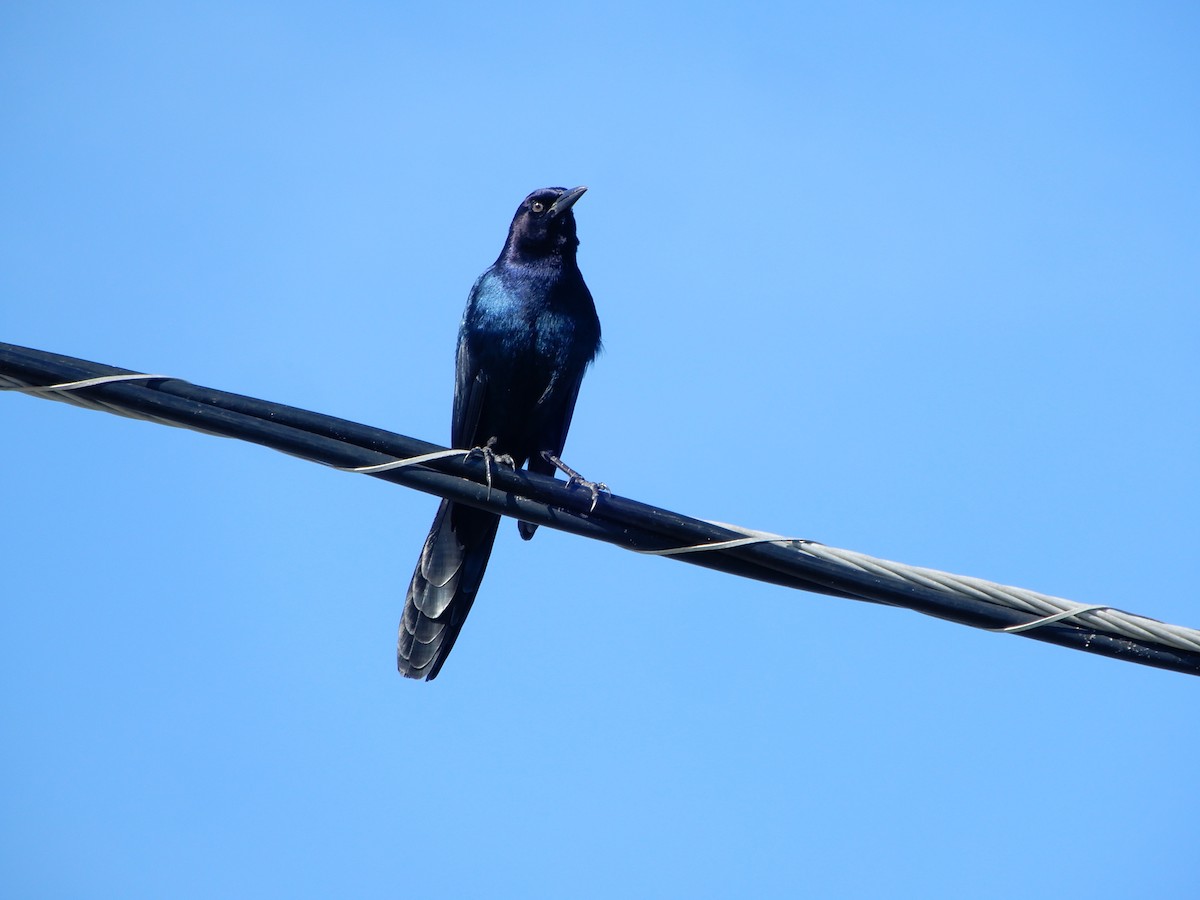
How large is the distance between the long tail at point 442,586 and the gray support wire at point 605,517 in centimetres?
186

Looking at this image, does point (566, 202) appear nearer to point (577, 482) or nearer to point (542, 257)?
point (542, 257)

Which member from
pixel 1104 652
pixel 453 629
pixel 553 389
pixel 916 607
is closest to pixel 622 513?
pixel 916 607

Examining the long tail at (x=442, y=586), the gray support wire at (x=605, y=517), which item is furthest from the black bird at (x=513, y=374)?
the gray support wire at (x=605, y=517)

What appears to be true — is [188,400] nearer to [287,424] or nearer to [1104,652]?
[287,424]

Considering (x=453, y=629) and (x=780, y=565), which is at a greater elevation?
(x=780, y=565)

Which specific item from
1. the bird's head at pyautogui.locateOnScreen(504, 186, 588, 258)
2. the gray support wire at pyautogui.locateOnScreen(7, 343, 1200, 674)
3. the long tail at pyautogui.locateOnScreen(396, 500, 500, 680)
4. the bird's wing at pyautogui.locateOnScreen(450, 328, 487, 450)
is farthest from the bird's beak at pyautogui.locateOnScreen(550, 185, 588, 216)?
the gray support wire at pyautogui.locateOnScreen(7, 343, 1200, 674)

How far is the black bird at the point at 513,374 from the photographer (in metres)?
5.74

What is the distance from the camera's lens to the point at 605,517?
3.75 meters

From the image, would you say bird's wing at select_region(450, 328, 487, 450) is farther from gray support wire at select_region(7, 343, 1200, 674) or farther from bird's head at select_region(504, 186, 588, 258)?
gray support wire at select_region(7, 343, 1200, 674)

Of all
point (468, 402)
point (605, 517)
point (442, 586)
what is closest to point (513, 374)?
point (468, 402)

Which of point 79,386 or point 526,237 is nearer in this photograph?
point 79,386

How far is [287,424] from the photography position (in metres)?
3.58

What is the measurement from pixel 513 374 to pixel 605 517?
254cm

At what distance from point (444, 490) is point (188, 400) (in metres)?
0.79
